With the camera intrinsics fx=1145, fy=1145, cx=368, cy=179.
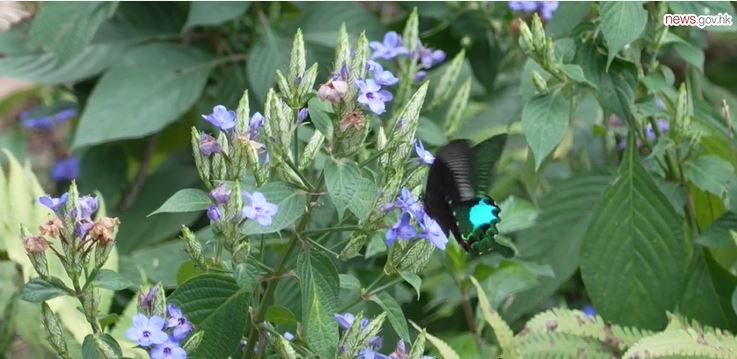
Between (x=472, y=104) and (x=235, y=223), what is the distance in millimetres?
1667

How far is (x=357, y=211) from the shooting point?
136 centimetres

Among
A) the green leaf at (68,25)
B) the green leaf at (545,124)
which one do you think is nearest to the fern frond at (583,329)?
the green leaf at (545,124)

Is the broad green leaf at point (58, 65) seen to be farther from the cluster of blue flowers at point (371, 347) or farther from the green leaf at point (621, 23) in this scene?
the cluster of blue flowers at point (371, 347)

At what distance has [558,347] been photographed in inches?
73.2

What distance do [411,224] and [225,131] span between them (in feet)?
0.88

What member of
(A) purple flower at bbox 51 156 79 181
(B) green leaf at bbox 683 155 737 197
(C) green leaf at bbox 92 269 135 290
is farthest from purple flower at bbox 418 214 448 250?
(A) purple flower at bbox 51 156 79 181

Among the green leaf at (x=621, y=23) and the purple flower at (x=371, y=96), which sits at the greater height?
the purple flower at (x=371, y=96)

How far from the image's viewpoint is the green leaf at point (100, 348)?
1378mm

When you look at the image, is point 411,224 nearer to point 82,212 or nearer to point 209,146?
point 209,146

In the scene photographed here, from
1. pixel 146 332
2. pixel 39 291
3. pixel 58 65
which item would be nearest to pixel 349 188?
pixel 146 332

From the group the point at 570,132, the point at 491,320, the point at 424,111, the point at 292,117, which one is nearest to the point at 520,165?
the point at 570,132

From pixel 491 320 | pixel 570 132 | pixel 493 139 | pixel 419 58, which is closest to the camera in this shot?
pixel 493 139

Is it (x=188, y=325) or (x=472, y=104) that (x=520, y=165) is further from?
(x=188, y=325)

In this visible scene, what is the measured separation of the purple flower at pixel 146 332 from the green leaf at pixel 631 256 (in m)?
0.93
